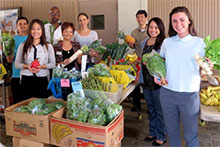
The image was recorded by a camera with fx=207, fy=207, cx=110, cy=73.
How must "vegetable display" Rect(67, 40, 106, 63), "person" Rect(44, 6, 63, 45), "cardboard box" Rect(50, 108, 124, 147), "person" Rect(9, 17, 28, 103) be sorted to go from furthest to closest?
1. "person" Rect(44, 6, 63, 45)
2. "person" Rect(9, 17, 28, 103)
3. "vegetable display" Rect(67, 40, 106, 63)
4. "cardboard box" Rect(50, 108, 124, 147)

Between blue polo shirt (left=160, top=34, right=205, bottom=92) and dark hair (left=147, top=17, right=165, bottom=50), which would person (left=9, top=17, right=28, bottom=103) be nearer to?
dark hair (left=147, top=17, right=165, bottom=50)

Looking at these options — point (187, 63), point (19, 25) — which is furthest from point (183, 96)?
point (19, 25)

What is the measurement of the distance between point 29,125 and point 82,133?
46 cm

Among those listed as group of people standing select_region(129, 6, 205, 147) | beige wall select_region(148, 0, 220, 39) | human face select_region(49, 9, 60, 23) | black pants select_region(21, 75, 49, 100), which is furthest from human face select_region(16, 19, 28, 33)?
beige wall select_region(148, 0, 220, 39)

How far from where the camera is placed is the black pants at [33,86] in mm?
2287

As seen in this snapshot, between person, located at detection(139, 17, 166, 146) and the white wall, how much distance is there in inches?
84.3

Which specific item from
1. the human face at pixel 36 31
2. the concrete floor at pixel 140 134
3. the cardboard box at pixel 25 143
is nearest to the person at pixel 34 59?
the human face at pixel 36 31

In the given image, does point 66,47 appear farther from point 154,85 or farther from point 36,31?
point 154,85

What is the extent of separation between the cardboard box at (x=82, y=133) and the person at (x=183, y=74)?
490mm

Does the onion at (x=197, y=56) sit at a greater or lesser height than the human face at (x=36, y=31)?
lesser

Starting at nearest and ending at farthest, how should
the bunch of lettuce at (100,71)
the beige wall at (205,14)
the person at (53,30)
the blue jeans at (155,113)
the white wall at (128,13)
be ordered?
the bunch of lettuce at (100,71), the blue jeans at (155,113), the person at (53,30), the beige wall at (205,14), the white wall at (128,13)

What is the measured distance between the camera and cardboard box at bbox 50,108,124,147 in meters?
1.38

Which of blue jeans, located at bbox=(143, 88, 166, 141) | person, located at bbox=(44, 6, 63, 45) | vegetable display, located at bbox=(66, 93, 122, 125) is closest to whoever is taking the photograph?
vegetable display, located at bbox=(66, 93, 122, 125)

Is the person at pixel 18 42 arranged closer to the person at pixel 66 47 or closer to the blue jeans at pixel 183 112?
the person at pixel 66 47
